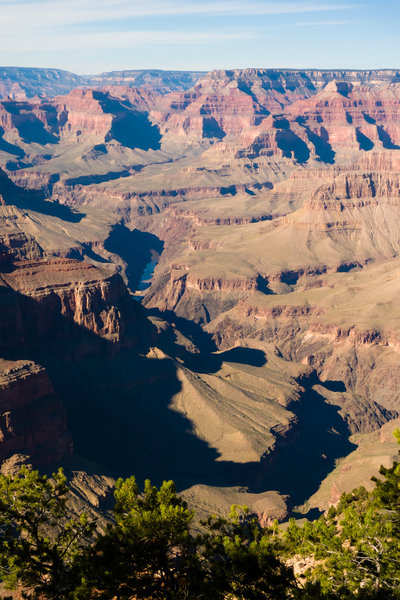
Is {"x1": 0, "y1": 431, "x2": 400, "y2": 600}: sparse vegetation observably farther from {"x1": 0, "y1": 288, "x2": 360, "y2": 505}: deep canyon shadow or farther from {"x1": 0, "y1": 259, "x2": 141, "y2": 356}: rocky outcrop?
{"x1": 0, "y1": 259, "x2": 141, "y2": 356}: rocky outcrop

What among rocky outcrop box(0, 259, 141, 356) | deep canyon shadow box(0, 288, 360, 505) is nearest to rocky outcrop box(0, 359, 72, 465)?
deep canyon shadow box(0, 288, 360, 505)

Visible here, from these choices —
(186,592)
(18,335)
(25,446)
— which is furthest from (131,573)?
(18,335)

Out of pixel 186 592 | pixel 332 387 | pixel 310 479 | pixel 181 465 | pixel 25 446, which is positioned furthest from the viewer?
pixel 332 387

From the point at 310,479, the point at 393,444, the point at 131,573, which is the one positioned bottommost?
the point at 310,479

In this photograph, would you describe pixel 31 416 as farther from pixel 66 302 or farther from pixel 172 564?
pixel 172 564

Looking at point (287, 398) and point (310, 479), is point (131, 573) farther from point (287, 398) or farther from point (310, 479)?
point (287, 398)

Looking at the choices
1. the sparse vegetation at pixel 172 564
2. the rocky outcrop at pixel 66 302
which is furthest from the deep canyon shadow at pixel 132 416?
the sparse vegetation at pixel 172 564

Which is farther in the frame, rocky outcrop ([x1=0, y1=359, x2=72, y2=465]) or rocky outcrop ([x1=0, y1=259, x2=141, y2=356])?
rocky outcrop ([x1=0, y1=259, x2=141, y2=356])

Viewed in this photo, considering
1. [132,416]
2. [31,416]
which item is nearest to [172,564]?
[31,416]

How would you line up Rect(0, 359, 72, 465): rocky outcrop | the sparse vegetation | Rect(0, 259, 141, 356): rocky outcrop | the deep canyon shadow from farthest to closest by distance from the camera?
1. Rect(0, 259, 141, 356): rocky outcrop
2. the deep canyon shadow
3. Rect(0, 359, 72, 465): rocky outcrop
4. the sparse vegetation

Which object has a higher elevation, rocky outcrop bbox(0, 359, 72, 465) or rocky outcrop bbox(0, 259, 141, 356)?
rocky outcrop bbox(0, 259, 141, 356)

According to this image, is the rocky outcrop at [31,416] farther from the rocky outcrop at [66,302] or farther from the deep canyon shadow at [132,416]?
the rocky outcrop at [66,302]
